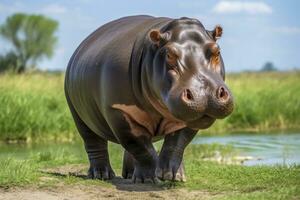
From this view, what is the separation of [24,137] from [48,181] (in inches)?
291

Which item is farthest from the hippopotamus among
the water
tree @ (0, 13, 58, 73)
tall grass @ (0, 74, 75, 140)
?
tree @ (0, 13, 58, 73)

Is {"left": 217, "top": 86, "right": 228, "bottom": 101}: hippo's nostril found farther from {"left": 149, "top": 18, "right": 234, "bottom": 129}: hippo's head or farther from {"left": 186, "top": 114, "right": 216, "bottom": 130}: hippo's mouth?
{"left": 186, "top": 114, "right": 216, "bottom": 130}: hippo's mouth

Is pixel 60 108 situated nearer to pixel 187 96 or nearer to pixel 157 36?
pixel 157 36

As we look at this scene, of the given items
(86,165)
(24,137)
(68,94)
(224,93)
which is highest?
(224,93)

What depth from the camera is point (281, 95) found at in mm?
16688

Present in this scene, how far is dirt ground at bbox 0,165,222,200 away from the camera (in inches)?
209

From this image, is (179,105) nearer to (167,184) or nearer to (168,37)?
(168,37)

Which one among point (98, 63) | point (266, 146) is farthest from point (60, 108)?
point (98, 63)

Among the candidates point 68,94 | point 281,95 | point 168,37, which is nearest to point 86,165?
point 68,94

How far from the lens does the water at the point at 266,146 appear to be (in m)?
9.39

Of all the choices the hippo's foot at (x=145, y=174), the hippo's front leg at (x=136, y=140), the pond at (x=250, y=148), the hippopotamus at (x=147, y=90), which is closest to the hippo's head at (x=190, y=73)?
the hippopotamus at (x=147, y=90)

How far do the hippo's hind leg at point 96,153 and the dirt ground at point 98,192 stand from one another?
2.18ft

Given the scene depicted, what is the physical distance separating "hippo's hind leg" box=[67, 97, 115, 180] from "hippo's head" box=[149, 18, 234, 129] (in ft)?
5.09

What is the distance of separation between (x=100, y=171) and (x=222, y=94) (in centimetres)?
215
